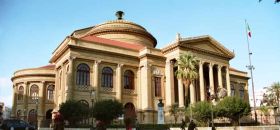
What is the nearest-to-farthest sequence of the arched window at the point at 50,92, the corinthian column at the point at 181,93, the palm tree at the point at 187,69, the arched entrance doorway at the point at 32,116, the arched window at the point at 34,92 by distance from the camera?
the palm tree at the point at 187,69 < the corinthian column at the point at 181,93 < the arched entrance doorway at the point at 32,116 < the arched window at the point at 34,92 < the arched window at the point at 50,92

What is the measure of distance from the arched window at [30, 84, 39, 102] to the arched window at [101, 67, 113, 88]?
43.7ft

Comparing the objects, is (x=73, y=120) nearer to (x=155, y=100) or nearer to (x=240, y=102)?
(x=155, y=100)

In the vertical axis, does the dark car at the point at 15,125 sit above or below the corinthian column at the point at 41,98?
below

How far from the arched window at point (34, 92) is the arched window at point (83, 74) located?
11.8 m

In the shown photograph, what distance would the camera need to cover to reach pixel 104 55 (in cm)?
4566

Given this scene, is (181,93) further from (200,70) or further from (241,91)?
(241,91)

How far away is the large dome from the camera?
56750 mm

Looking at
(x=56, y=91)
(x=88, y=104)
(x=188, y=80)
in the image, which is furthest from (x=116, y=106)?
(x=56, y=91)

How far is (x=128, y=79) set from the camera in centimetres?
4822

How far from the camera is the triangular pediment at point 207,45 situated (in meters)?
47.9

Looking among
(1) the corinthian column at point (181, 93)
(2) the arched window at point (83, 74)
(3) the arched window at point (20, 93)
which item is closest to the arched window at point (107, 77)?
(2) the arched window at point (83, 74)

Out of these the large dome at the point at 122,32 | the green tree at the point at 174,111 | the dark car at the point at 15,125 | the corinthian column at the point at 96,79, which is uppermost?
the large dome at the point at 122,32

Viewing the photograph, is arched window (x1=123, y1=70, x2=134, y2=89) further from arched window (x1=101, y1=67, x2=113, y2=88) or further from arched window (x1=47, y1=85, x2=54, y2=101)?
arched window (x1=47, y1=85, x2=54, y2=101)

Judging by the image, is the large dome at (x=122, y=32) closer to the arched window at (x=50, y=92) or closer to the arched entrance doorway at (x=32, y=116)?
the arched window at (x=50, y=92)
